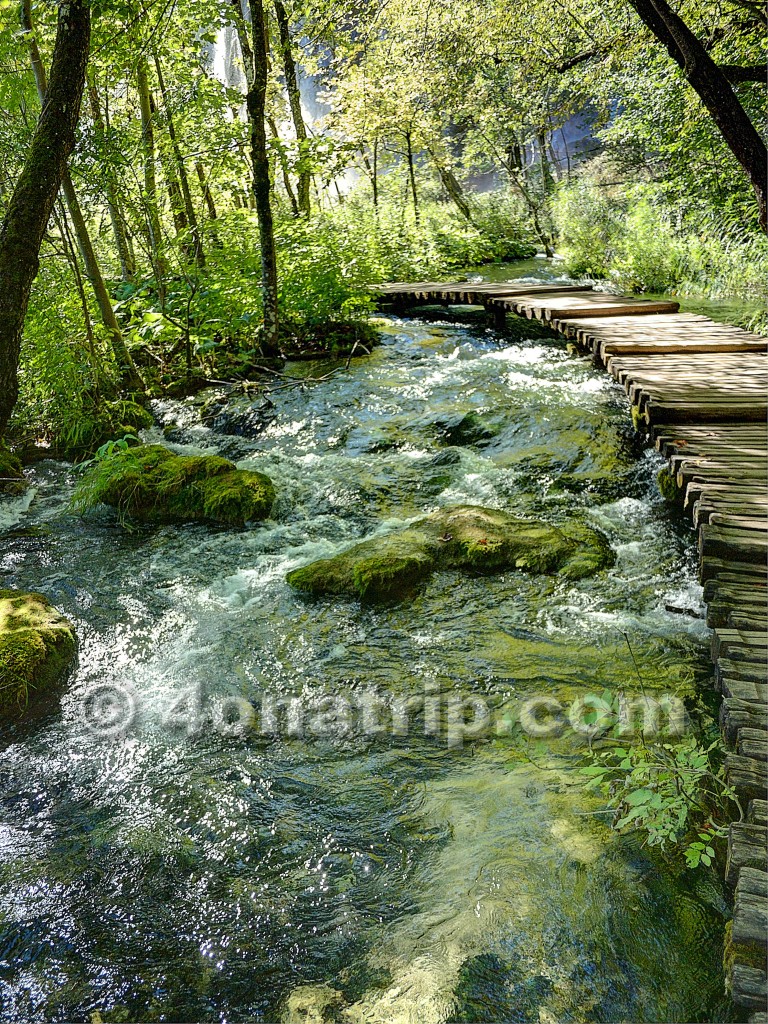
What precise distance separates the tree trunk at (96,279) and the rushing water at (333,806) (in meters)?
3.57

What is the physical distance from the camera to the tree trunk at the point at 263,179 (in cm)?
868

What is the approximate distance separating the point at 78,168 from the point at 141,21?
3539mm

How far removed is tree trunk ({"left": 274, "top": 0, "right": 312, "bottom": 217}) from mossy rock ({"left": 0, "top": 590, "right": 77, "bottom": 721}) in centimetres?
688

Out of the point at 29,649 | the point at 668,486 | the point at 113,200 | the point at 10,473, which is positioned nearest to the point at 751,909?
the point at 29,649

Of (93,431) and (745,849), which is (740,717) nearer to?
(745,849)

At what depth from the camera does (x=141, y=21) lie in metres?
4.91

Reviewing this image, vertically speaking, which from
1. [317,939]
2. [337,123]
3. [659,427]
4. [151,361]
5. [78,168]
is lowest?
[317,939]

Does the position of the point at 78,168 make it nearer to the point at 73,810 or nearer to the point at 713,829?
the point at 73,810

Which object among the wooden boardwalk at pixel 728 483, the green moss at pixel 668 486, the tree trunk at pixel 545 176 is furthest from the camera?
the tree trunk at pixel 545 176

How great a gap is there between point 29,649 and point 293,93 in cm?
1404

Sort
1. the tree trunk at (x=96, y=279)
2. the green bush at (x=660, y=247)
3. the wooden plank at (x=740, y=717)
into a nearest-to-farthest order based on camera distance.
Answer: the wooden plank at (x=740, y=717) → the tree trunk at (x=96, y=279) → the green bush at (x=660, y=247)

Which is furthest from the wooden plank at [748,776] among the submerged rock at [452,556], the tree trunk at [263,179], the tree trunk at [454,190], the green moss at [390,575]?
the tree trunk at [454,190]

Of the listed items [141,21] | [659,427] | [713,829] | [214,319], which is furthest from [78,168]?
[713,829]

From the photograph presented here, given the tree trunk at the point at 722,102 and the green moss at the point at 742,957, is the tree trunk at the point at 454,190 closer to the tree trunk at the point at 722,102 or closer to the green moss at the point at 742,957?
the tree trunk at the point at 722,102
